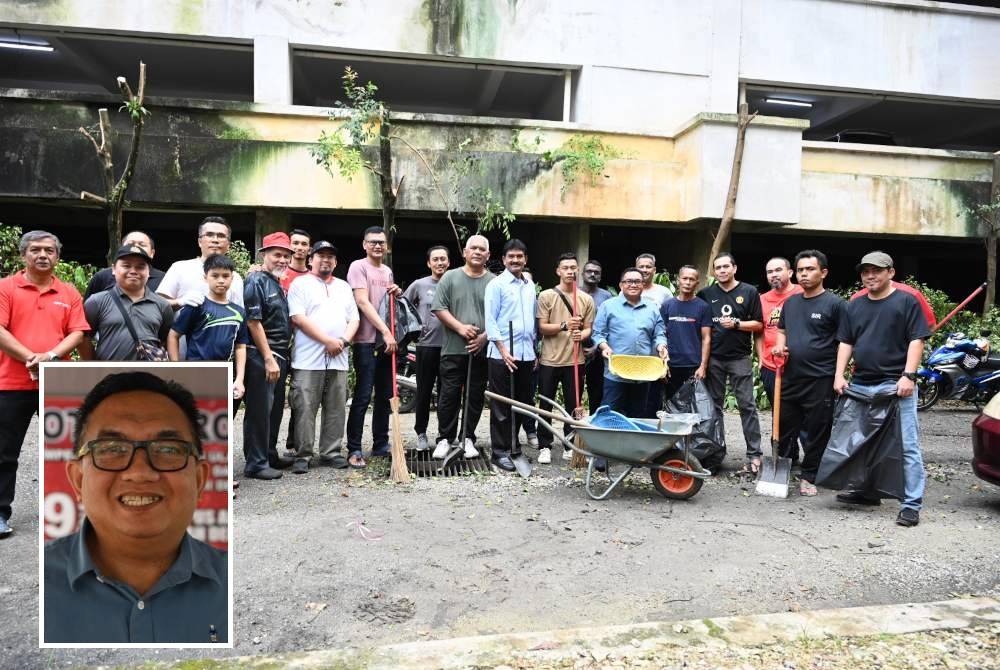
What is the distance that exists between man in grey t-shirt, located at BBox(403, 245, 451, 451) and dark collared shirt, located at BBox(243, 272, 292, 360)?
123 cm

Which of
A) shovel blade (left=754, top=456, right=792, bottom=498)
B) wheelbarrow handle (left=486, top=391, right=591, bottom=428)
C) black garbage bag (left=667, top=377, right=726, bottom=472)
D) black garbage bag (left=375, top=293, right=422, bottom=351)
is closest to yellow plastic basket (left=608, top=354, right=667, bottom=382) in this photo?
black garbage bag (left=667, top=377, right=726, bottom=472)

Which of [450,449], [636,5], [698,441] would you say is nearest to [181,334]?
[450,449]

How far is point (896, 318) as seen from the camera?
16.1 feet

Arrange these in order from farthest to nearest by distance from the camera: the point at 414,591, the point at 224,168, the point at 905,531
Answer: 1. the point at 224,168
2. the point at 905,531
3. the point at 414,591

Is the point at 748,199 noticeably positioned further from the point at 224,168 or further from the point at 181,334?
the point at 181,334

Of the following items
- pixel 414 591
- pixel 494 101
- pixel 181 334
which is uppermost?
pixel 494 101

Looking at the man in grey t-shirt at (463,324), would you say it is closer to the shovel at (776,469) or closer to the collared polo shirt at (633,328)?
the collared polo shirt at (633,328)

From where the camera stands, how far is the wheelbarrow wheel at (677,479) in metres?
5.36

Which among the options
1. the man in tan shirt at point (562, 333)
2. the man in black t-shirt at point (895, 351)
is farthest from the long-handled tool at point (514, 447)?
the man in black t-shirt at point (895, 351)

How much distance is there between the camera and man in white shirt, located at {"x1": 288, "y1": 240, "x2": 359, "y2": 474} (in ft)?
19.0

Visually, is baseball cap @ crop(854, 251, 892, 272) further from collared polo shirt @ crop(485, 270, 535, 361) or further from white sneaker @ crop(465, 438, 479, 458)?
white sneaker @ crop(465, 438, 479, 458)

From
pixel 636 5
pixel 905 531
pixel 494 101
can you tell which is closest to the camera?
pixel 905 531

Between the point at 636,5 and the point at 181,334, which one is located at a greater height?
the point at 636,5

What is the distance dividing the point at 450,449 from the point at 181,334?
248 centimetres
